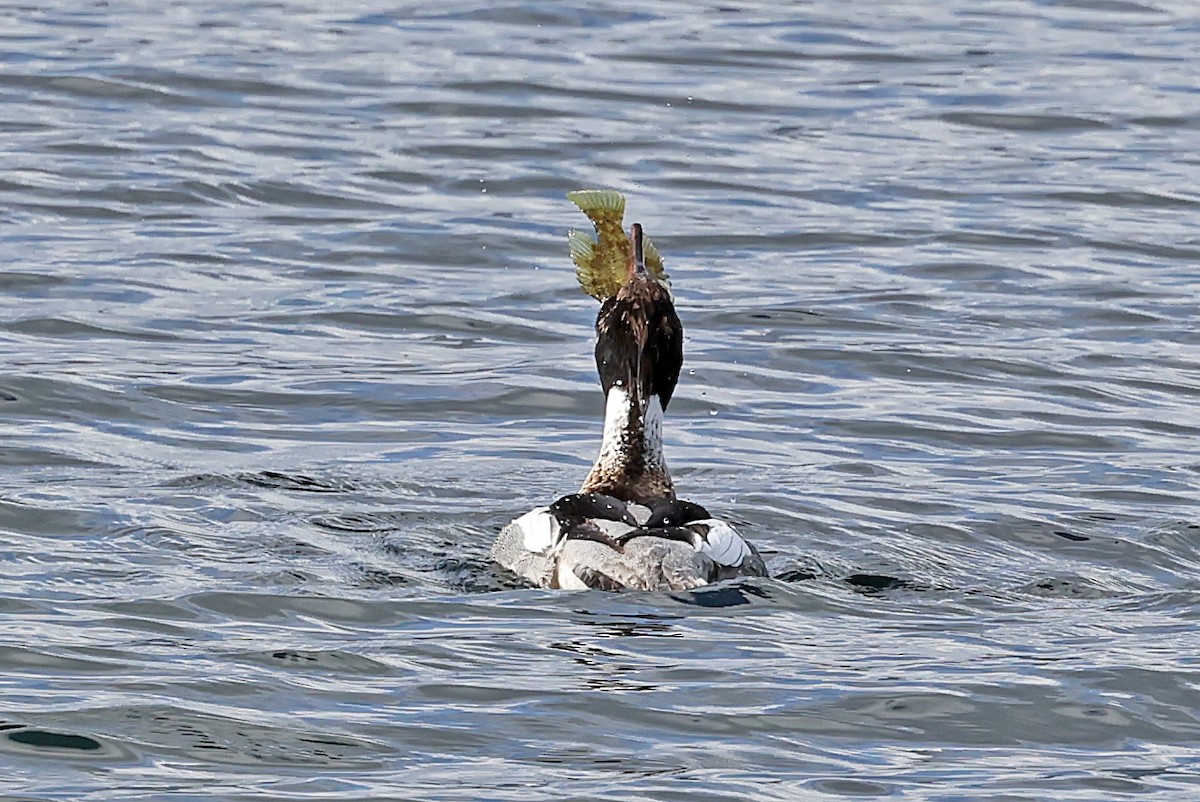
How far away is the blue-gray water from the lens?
686cm

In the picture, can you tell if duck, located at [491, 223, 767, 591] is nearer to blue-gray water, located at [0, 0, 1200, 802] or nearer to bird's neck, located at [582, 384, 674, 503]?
bird's neck, located at [582, 384, 674, 503]

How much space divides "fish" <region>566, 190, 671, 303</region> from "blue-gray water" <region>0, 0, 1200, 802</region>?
3.51 feet

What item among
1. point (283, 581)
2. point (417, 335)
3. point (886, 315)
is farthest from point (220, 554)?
point (886, 315)

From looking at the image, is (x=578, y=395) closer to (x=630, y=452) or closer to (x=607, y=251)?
(x=607, y=251)

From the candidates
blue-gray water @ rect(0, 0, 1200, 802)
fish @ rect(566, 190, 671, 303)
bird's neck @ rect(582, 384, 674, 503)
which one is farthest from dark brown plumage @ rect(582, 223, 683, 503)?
blue-gray water @ rect(0, 0, 1200, 802)

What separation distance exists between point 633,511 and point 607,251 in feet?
3.92

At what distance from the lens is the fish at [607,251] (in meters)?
9.17

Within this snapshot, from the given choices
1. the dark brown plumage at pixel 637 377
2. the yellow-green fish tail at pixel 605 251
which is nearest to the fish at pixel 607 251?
the yellow-green fish tail at pixel 605 251

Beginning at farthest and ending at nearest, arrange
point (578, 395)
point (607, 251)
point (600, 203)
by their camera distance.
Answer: point (578, 395) → point (607, 251) → point (600, 203)

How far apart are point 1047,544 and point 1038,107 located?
10599mm

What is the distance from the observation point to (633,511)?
869 cm

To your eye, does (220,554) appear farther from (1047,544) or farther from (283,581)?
(1047,544)

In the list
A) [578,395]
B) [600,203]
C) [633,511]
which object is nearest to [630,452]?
[633,511]

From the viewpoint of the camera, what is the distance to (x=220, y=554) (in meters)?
8.73
